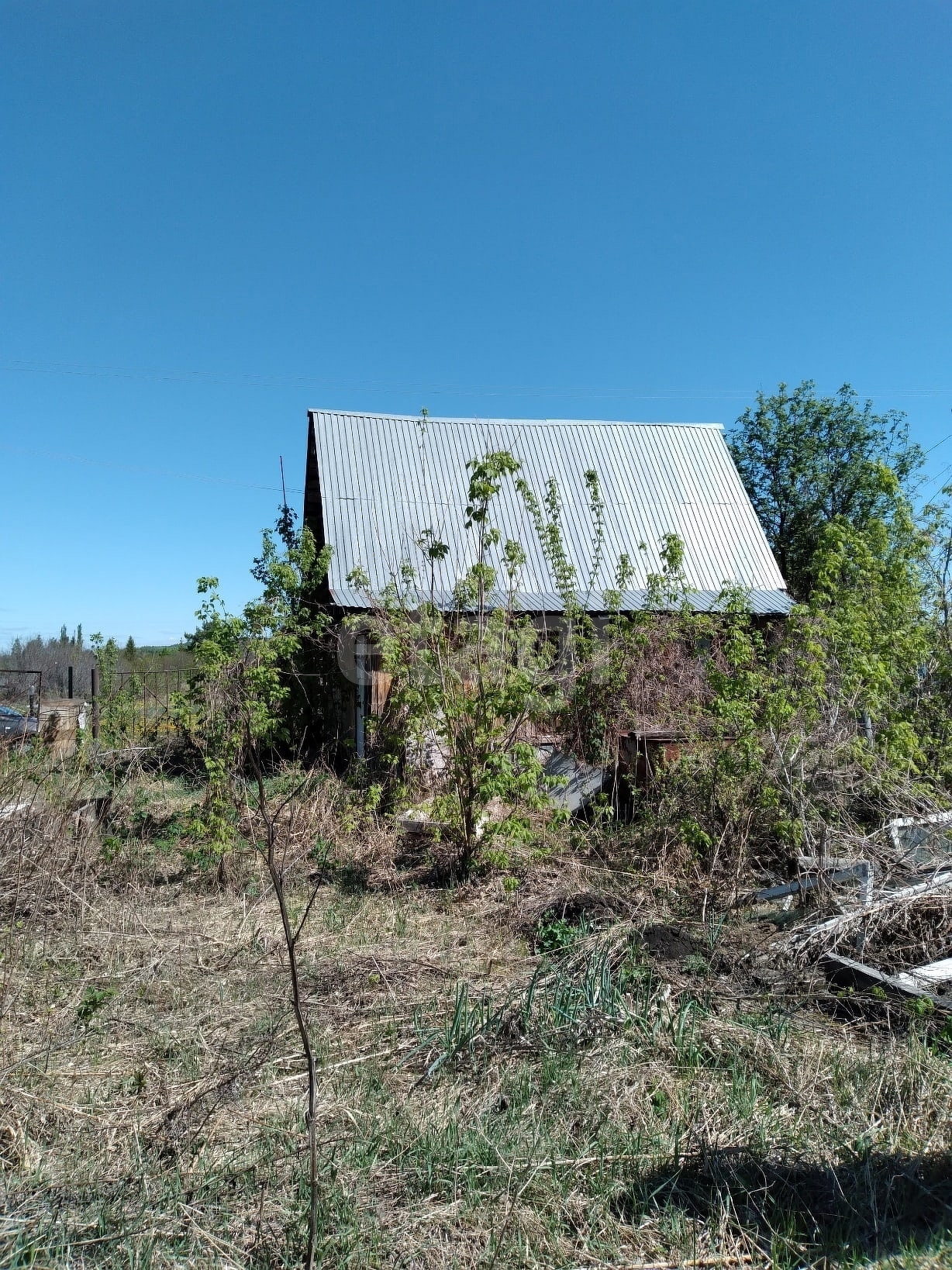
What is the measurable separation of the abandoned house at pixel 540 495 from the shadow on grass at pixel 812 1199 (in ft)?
30.6

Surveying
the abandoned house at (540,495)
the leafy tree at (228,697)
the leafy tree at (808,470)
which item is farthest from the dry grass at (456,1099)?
the leafy tree at (808,470)

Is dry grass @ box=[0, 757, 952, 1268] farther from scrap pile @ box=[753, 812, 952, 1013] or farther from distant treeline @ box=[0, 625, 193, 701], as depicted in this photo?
distant treeline @ box=[0, 625, 193, 701]

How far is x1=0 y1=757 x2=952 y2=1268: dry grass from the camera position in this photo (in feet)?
9.44

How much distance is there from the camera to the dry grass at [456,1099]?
2.88 m

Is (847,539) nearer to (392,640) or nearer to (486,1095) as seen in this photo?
(392,640)

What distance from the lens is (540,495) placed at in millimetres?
15156

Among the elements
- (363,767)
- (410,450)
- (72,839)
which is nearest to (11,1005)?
(72,839)

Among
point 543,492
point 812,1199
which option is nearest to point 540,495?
point 543,492

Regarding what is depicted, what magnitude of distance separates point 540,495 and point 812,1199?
42.1ft

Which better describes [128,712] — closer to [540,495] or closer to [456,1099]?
[540,495]

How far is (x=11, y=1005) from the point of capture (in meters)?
4.81

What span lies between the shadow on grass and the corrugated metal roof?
982 centimetres

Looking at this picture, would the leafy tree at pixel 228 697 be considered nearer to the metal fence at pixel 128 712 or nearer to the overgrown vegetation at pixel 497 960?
the overgrown vegetation at pixel 497 960

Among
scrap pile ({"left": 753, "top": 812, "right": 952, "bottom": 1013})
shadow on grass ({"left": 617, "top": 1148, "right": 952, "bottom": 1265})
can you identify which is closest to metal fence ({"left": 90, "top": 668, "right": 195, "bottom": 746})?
scrap pile ({"left": 753, "top": 812, "right": 952, "bottom": 1013})
